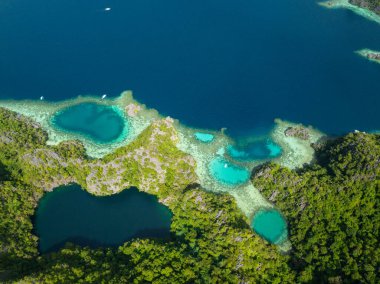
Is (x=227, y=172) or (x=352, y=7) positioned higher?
(x=352, y=7)

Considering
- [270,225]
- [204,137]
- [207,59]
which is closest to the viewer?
[270,225]

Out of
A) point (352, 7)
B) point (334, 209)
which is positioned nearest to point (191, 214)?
point (334, 209)

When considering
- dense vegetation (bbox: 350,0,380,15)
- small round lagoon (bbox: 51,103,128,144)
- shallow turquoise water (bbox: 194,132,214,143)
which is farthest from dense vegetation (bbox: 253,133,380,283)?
dense vegetation (bbox: 350,0,380,15)

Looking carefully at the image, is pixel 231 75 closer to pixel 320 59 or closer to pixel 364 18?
pixel 320 59

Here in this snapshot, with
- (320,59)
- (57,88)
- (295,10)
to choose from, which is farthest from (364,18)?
(57,88)

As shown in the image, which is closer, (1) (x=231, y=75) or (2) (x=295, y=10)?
(1) (x=231, y=75)

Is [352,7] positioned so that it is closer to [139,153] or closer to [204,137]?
[204,137]

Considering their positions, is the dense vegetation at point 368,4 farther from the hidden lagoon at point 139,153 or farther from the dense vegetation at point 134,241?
the dense vegetation at point 134,241

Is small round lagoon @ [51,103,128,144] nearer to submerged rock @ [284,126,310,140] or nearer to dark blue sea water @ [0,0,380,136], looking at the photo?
dark blue sea water @ [0,0,380,136]
